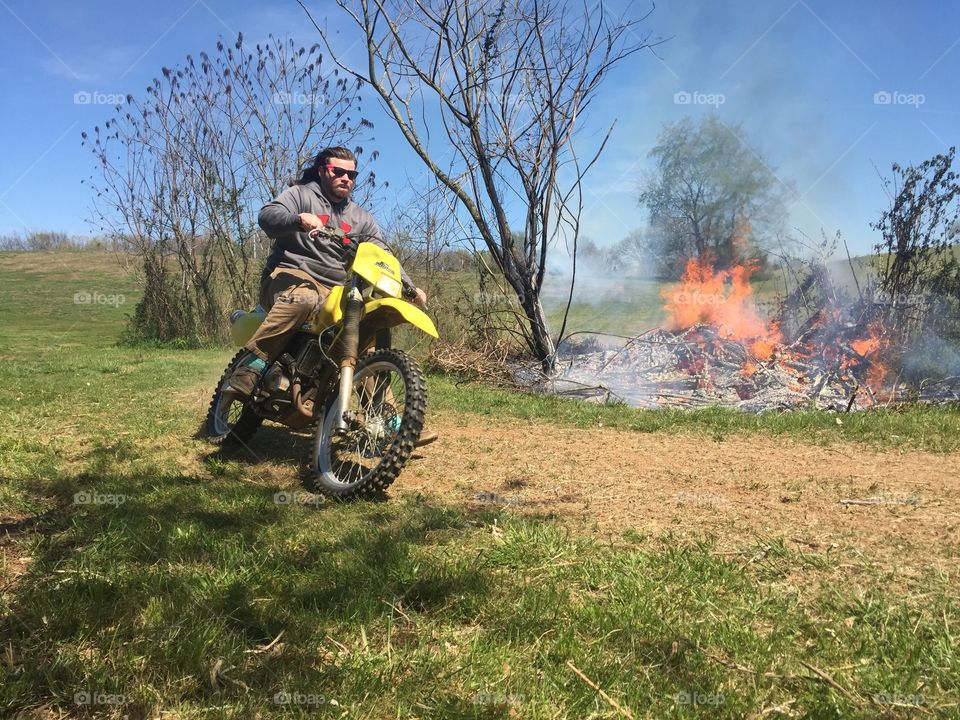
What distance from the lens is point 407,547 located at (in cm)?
315

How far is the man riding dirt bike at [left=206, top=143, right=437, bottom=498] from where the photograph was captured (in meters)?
4.12

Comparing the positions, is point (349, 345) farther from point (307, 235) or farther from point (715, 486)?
point (715, 486)

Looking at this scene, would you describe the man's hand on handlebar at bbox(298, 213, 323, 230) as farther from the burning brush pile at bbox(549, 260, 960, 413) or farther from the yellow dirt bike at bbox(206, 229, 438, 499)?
the burning brush pile at bbox(549, 260, 960, 413)

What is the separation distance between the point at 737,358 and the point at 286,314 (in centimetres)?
660

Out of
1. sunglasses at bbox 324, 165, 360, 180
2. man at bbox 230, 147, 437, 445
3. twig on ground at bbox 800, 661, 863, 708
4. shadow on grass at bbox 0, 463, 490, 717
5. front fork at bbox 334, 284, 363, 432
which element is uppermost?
sunglasses at bbox 324, 165, 360, 180

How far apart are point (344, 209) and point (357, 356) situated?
1.39 m

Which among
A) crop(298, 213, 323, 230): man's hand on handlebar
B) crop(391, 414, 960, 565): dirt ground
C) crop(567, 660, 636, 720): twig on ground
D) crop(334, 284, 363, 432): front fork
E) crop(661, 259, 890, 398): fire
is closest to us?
crop(567, 660, 636, 720): twig on ground

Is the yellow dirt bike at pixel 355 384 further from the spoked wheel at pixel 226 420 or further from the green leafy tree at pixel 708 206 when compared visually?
the green leafy tree at pixel 708 206

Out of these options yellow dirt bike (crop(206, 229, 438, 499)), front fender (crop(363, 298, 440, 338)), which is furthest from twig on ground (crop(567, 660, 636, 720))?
front fender (crop(363, 298, 440, 338))

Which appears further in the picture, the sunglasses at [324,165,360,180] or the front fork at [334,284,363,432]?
the sunglasses at [324,165,360,180]

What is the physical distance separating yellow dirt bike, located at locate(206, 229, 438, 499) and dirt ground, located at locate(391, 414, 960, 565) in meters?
0.35

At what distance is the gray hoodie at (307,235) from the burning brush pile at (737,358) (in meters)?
4.32

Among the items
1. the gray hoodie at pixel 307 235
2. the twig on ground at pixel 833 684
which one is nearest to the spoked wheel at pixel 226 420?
the gray hoodie at pixel 307 235

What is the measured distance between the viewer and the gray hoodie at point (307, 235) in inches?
182
